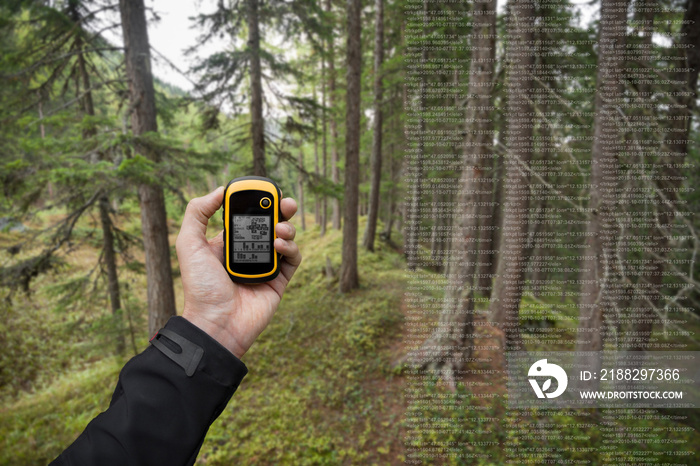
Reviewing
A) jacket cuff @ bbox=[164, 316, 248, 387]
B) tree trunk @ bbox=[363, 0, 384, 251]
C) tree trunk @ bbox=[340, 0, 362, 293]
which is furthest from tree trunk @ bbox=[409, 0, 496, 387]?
tree trunk @ bbox=[363, 0, 384, 251]

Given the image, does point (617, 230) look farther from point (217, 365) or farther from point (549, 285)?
point (217, 365)

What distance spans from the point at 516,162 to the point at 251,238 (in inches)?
196

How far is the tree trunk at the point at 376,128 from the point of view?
37.3 ft

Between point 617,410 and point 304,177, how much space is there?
9234 mm

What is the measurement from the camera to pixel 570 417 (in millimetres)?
4844

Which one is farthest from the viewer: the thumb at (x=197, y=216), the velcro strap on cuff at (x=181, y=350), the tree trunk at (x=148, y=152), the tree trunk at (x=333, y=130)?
the tree trunk at (x=333, y=130)

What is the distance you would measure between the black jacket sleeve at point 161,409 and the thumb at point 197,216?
71 centimetres

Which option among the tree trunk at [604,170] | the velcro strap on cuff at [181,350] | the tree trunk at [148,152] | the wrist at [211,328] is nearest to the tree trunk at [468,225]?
the tree trunk at [604,170]

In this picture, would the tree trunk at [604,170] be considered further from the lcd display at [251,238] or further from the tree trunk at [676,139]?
the lcd display at [251,238]

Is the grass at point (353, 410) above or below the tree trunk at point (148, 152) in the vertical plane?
below

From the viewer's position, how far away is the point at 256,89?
28.8 ft

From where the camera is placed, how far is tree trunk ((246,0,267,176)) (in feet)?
27.1

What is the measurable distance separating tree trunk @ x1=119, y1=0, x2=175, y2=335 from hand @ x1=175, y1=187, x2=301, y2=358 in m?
4.88

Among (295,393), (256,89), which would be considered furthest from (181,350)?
(256,89)
